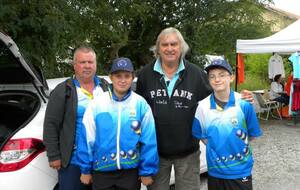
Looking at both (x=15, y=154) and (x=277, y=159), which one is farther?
(x=277, y=159)

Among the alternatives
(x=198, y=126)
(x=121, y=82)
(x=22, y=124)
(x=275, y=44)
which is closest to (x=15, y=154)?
(x=22, y=124)

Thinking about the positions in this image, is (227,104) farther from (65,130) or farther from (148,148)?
(65,130)

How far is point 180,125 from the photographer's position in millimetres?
3176

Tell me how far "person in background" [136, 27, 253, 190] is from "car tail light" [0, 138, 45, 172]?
36.8 inches

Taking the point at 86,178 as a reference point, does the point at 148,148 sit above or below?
above

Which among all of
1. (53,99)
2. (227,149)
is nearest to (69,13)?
(53,99)

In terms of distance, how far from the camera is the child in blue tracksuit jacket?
289 centimetres

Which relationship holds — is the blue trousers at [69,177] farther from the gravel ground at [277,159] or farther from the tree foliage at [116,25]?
the tree foliage at [116,25]

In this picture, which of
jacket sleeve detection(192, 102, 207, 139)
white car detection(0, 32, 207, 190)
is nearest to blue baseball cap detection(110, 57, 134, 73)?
jacket sleeve detection(192, 102, 207, 139)

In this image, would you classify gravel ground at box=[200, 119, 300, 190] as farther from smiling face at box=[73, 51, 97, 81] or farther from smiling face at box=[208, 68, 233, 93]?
smiling face at box=[73, 51, 97, 81]

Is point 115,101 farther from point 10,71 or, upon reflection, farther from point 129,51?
point 129,51

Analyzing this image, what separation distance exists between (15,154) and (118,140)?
0.72 metres

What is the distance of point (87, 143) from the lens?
2.92 meters

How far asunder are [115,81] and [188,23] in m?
9.67
